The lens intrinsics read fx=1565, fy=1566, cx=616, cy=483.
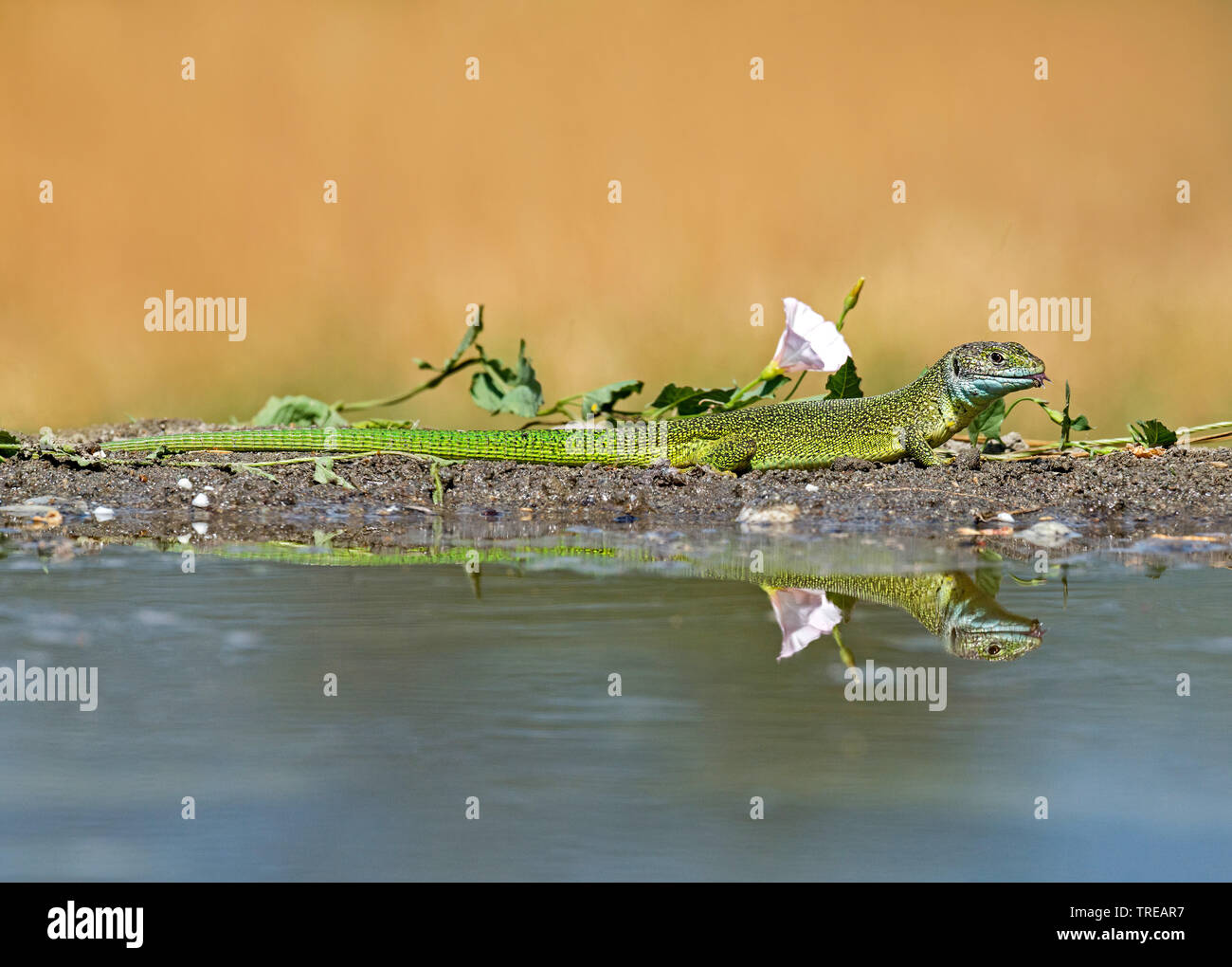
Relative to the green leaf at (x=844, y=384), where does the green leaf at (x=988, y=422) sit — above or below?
below

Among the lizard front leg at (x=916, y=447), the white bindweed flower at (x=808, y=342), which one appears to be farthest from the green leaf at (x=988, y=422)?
the white bindweed flower at (x=808, y=342)

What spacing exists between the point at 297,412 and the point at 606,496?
8.51 ft

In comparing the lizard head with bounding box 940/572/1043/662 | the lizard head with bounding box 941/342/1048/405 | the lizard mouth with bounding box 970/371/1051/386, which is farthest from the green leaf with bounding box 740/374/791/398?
the lizard head with bounding box 940/572/1043/662

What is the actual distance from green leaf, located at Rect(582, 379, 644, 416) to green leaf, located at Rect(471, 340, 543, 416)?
0.23 metres

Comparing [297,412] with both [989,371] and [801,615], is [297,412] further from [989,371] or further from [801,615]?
[801,615]

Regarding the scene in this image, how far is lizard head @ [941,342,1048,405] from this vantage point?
7.25 meters

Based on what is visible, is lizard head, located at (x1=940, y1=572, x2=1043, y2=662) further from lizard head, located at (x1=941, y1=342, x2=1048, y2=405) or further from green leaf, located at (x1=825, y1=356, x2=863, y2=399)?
green leaf, located at (x1=825, y1=356, x2=863, y2=399)

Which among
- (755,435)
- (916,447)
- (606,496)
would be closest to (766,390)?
(755,435)

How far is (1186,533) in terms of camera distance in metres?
5.39

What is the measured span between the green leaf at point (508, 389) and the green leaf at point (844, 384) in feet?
4.76

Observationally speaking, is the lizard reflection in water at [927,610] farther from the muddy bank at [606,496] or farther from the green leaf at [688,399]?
the green leaf at [688,399]

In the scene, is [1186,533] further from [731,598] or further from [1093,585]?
[731,598]

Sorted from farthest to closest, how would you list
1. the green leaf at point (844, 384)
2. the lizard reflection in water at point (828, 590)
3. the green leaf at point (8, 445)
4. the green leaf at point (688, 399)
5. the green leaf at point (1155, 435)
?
the green leaf at point (844, 384)
the green leaf at point (688, 399)
the green leaf at point (1155, 435)
the green leaf at point (8, 445)
the lizard reflection in water at point (828, 590)

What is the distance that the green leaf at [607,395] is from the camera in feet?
25.0
